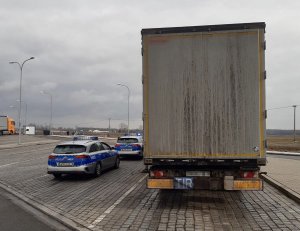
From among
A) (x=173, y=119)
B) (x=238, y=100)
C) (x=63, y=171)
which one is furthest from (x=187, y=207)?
(x=63, y=171)

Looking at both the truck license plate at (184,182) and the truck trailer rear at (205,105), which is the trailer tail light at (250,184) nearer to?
the truck trailer rear at (205,105)

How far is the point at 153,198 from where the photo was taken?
10.0m

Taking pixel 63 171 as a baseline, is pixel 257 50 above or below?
above

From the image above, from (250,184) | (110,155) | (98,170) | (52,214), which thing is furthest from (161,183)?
(110,155)

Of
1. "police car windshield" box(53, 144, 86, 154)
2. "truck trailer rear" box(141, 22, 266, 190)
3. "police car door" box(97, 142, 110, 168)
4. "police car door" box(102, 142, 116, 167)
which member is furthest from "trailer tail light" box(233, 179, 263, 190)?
"police car door" box(102, 142, 116, 167)

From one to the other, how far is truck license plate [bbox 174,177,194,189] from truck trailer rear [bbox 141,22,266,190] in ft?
0.05

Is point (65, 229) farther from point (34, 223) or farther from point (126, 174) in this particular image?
point (126, 174)

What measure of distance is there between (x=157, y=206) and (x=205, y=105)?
2698 millimetres

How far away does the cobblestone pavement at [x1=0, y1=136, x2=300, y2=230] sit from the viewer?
24.2ft

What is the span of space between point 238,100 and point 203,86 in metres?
0.81

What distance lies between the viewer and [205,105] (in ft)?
27.3

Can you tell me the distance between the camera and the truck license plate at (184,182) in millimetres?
8422

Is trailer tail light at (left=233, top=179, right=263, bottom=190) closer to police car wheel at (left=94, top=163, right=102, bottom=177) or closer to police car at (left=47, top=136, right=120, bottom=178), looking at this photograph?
police car at (left=47, top=136, right=120, bottom=178)

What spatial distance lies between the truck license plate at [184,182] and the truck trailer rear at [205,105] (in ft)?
0.05
